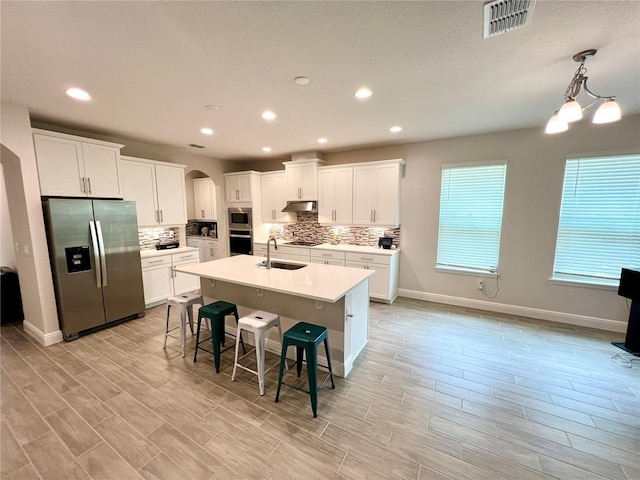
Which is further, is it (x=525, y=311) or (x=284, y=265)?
(x=525, y=311)

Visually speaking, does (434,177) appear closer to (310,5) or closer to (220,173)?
(310,5)

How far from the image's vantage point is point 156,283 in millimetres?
4320

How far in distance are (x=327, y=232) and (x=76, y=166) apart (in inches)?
158

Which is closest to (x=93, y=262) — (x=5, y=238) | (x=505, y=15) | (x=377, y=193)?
(x=5, y=238)

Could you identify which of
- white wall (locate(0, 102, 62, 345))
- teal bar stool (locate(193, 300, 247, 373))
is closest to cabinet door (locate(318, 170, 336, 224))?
teal bar stool (locate(193, 300, 247, 373))

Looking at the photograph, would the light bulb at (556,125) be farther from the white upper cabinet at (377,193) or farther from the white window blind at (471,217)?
the white upper cabinet at (377,193)

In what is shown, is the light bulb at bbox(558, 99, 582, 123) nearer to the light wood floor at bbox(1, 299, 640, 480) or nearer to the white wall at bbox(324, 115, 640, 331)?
the white wall at bbox(324, 115, 640, 331)

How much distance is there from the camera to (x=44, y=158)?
302 centimetres

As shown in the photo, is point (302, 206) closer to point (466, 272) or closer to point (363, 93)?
point (363, 93)

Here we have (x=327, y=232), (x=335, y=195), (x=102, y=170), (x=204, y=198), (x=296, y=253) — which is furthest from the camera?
(x=204, y=198)

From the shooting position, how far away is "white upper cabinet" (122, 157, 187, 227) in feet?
13.6

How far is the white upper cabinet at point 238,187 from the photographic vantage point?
571 centimetres

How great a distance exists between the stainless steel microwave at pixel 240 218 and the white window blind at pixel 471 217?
12.9 ft

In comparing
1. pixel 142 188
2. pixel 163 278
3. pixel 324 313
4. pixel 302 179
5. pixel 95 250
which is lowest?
pixel 163 278
